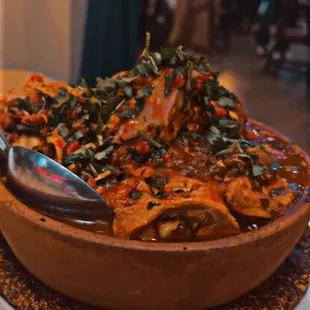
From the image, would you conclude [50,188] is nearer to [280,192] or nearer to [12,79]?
[280,192]

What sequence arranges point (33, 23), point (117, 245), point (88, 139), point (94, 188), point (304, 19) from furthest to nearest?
point (304, 19) → point (33, 23) → point (88, 139) → point (94, 188) → point (117, 245)

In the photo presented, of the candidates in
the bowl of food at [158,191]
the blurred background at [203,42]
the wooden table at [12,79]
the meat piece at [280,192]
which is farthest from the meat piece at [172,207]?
the blurred background at [203,42]

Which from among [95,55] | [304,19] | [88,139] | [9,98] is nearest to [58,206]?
[88,139]

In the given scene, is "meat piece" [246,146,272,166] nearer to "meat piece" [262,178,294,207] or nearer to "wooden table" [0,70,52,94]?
"meat piece" [262,178,294,207]

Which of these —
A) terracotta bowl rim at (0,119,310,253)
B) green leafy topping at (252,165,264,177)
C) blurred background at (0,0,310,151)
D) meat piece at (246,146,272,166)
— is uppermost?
meat piece at (246,146,272,166)

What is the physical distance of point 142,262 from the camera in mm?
573

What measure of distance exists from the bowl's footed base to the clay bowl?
0.02 metres

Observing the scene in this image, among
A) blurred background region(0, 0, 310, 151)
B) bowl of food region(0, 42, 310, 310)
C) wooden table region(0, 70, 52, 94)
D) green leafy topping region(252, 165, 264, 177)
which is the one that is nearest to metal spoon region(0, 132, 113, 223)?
bowl of food region(0, 42, 310, 310)

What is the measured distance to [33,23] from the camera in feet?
9.08

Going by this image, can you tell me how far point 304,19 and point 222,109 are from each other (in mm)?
2411

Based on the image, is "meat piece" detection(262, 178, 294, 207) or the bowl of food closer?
the bowl of food

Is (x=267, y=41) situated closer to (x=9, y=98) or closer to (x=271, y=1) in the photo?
(x=271, y=1)

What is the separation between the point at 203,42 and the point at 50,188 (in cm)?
225

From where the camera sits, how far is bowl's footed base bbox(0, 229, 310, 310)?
0.67 meters
